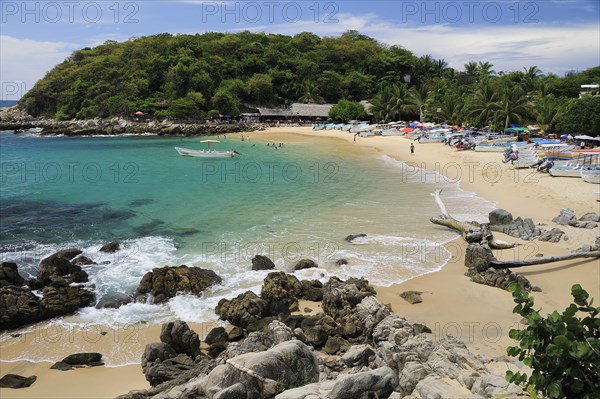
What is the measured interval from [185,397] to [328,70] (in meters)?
102

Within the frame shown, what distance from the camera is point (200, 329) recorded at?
41.4 feet

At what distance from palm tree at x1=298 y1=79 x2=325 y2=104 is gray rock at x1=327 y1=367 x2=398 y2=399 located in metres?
88.4

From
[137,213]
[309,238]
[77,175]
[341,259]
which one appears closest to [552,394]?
[341,259]

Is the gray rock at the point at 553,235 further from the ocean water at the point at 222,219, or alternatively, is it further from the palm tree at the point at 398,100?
the palm tree at the point at 398,100

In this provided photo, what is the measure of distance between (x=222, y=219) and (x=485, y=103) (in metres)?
41.9

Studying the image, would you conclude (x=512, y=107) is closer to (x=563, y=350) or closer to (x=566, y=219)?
(x=566, y=219)

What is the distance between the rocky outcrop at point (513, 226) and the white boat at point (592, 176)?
11.5 m

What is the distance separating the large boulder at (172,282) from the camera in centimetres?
1449

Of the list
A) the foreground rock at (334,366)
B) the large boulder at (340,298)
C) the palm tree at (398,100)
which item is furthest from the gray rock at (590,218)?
the palm tree at (398,100)

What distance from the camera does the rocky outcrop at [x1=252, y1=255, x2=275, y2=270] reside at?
16.4 metres

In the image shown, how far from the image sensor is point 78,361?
36.1ft

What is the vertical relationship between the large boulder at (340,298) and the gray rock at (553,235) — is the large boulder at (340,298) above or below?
below

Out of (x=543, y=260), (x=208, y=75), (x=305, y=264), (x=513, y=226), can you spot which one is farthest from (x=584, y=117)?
(x=208, y=75)

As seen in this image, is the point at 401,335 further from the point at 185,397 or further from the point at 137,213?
the point at 137,213
